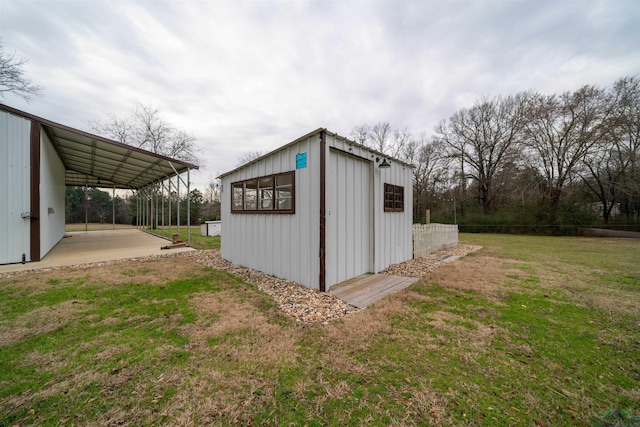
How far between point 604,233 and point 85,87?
3019cm

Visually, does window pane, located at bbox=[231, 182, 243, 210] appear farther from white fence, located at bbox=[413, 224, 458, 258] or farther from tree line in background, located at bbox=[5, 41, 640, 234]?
tree line in background, located at bbox=[5, 41, 640, 234]

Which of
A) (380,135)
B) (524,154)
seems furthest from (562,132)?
(380,135)

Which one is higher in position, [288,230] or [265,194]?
[265,194]

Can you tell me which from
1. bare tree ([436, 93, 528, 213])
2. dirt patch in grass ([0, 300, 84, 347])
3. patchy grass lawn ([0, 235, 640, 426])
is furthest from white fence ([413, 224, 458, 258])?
bare tree ([436, 93, 528, 213])

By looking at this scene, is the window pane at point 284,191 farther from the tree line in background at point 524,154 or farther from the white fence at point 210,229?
the tree line in background at point 524,154

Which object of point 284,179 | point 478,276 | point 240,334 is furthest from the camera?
point 478,276

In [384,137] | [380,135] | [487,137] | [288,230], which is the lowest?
[288,230]

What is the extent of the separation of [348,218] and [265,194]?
210cm

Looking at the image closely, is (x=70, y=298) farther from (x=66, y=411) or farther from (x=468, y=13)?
(x=468, y=13)

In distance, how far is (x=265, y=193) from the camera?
17.9 ft

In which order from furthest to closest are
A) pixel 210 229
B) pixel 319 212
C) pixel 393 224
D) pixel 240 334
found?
pixel 210 229 < pixel 393 224 < pixel 319 212 < pixel 240 334

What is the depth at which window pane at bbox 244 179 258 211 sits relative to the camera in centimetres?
570

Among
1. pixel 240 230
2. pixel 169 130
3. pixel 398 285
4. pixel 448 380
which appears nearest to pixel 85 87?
pixel 169 130

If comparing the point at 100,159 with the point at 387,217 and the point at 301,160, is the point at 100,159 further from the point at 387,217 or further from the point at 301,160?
the point at 387,217
